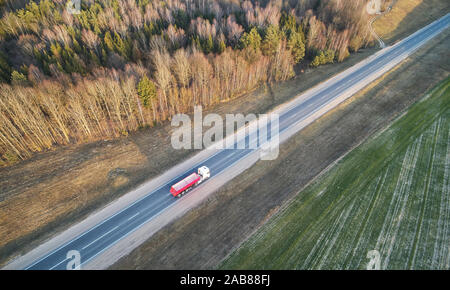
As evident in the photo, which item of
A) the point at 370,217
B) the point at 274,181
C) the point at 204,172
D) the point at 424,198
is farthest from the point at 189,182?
the point at 424,198

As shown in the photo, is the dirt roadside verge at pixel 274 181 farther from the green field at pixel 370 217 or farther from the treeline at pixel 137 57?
the treeline at pixel 137 57

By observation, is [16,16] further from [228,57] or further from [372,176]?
[372,176]

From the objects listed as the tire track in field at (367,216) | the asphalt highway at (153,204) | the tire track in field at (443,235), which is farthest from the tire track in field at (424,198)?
the asphalt highway at (153,204)

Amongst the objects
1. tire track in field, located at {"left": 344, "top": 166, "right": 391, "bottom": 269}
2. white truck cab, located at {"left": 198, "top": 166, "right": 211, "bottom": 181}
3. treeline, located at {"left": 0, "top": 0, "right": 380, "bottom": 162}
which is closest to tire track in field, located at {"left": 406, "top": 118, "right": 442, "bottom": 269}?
tire track in field, located at {"left": 344, "top": 166, "right": 391, "bottom": 269}

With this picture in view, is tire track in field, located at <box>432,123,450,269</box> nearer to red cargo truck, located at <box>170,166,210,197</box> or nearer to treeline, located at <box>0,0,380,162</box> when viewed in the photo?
red cargo truck, located at <box>170,166,210,197</box>
